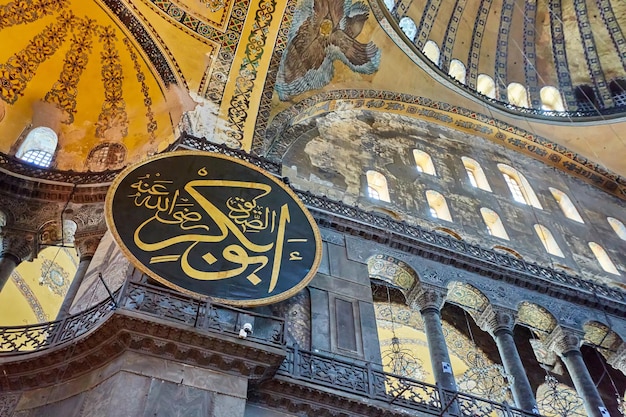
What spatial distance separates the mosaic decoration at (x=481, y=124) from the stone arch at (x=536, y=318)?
4.74m

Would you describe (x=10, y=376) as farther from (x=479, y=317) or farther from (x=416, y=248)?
(x=479, y=317)

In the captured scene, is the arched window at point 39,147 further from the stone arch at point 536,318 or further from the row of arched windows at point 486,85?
the row of arched windows at point 486,85

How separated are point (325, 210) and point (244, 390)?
3215mm

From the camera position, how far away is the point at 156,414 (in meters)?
4.34

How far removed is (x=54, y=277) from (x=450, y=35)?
9790mm

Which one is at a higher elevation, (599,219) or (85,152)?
(599,219)

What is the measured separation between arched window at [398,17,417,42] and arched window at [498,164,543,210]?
11.1 ft

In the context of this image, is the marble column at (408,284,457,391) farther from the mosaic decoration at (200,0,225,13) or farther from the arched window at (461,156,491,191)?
the mosaic decoration at (200,0,225,13)

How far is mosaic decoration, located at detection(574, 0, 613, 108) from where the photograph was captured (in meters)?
14.0

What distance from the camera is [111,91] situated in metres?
8.52

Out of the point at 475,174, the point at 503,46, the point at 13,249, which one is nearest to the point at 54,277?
the point at 13,249

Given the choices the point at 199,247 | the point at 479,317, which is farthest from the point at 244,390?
the point at 479,317

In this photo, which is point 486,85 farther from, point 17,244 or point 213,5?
point 17,244

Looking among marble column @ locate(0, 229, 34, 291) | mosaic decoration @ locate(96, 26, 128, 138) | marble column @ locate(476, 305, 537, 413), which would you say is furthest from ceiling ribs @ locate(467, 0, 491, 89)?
marble column @ locate(0, 229, 34, 291)
